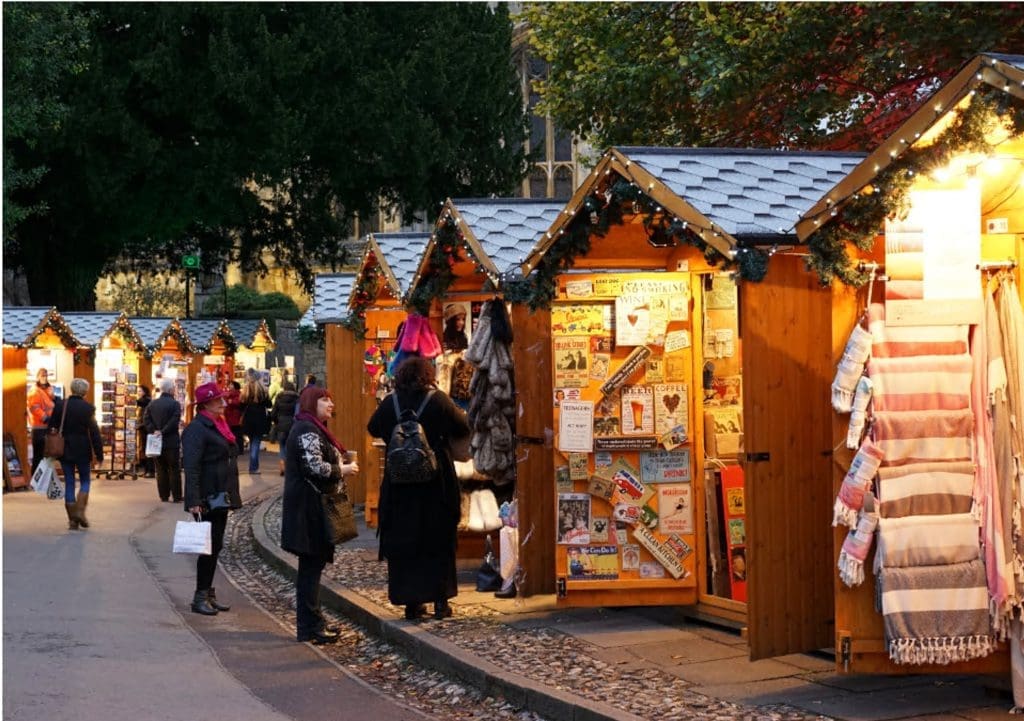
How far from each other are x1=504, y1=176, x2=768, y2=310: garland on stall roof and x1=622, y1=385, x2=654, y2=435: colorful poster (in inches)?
36.9

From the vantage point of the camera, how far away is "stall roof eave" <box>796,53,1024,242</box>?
7.35m

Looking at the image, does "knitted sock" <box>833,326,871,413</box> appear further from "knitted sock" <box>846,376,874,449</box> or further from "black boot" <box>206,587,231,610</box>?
"black boot" <box>206,587,231,610</box>

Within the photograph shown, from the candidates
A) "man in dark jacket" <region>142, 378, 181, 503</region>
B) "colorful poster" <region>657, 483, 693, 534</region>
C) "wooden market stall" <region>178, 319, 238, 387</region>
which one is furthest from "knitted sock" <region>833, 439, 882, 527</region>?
"wooden market stall" <region>178, 319, 238, 387</region>

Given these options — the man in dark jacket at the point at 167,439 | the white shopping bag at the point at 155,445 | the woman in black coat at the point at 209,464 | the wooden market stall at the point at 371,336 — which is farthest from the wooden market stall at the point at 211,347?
the woman in black coat at the point at 209,464

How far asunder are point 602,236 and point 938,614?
4095 mm

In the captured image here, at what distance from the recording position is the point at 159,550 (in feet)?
60.5

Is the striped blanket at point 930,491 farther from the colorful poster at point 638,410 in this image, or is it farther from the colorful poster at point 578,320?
the colorful poster at point 578,320

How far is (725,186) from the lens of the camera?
10414 millimetres

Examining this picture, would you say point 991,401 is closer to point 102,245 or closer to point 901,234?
point 901,234

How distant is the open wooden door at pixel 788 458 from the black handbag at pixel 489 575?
4.28 meters

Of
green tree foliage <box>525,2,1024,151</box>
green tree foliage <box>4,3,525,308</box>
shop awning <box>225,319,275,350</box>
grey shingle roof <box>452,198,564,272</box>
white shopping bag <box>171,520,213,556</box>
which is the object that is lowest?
white shopping bag <box>171,520,213,556</box>

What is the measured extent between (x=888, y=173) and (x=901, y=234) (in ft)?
1.24

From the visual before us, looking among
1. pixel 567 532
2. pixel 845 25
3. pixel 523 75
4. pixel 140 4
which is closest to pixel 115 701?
pixel 567 532

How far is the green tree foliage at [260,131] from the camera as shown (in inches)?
1437
